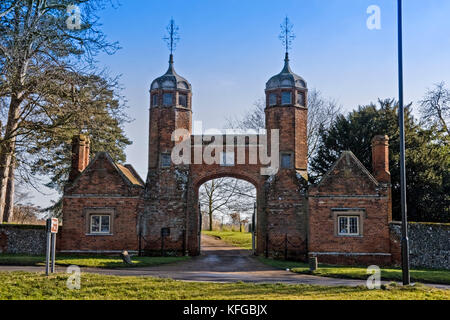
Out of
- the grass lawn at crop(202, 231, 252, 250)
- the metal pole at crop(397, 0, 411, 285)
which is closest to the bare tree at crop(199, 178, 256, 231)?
the grass lawn at crop(202, 231, 252, 250)

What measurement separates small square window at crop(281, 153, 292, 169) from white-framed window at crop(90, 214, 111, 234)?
31.6ft

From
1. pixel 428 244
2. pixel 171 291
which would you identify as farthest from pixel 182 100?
pixel 171 291

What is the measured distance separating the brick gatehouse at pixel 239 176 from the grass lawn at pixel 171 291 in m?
10.1

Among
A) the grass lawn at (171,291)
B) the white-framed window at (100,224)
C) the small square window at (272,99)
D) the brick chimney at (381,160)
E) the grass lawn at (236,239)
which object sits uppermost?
the small square window at (272,99)

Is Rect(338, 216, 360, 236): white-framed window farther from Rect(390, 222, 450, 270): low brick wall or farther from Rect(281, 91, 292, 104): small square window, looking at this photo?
Rect(281, 91, 292, 104): small square window

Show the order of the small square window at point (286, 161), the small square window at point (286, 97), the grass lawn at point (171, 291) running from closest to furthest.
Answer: the grass lawn at point (171, 291)
the small square window at point (286, 161)
the small square window at point (286, 97)

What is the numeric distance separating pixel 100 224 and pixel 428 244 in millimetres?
16218

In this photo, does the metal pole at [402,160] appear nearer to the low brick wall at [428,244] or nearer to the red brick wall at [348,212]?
the red brick wall at [348,212]

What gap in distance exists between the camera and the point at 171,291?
11797 millimetres

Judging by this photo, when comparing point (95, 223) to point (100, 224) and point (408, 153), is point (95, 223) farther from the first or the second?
point (408, 153)

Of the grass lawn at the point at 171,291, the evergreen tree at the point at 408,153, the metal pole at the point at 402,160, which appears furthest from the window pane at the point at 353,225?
the grass lawn at the point at 171,291

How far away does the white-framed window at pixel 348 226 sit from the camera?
2341cm

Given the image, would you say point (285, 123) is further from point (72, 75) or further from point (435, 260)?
point (72, 75)
